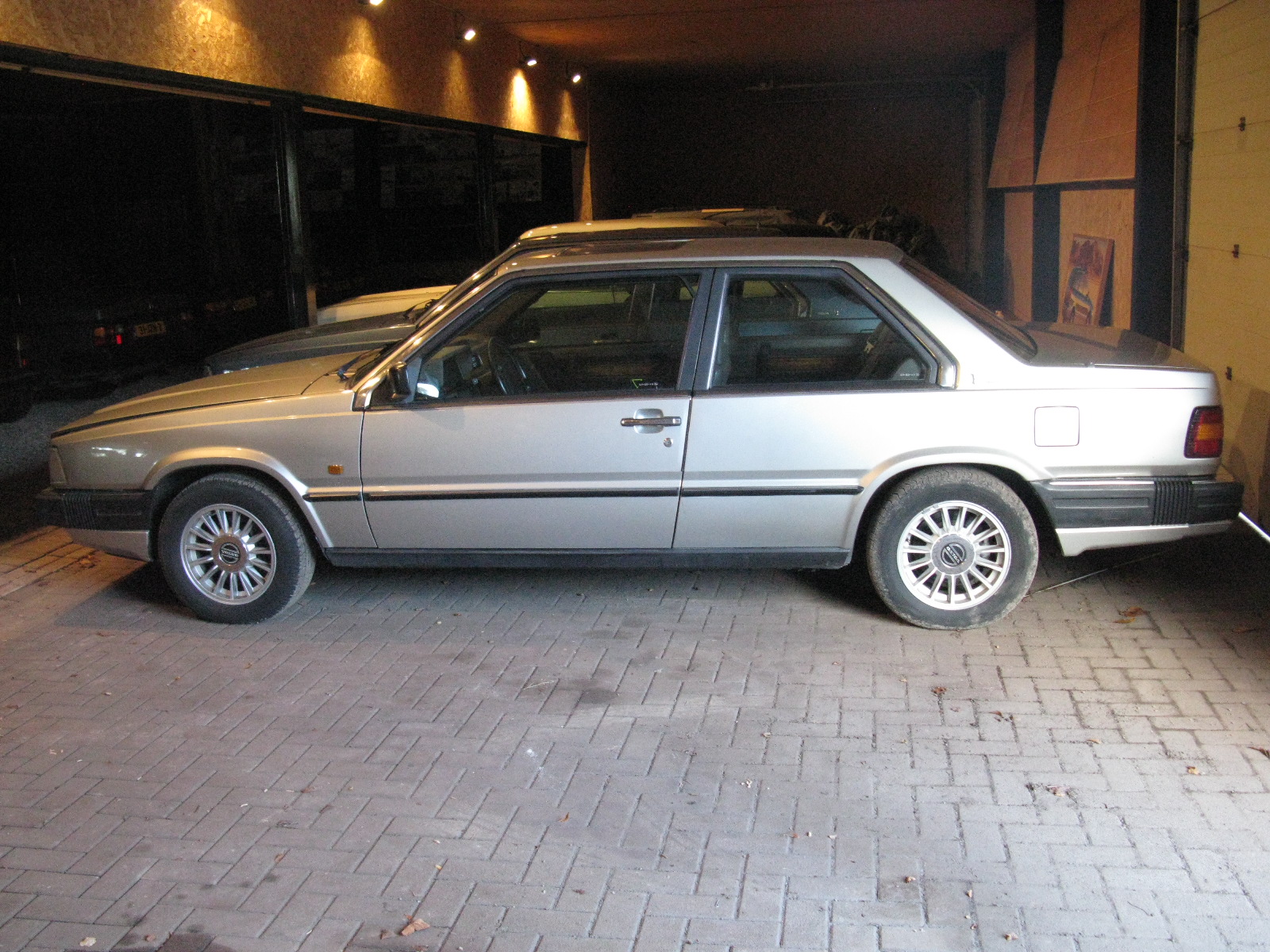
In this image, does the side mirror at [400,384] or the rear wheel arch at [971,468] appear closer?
the rear wheel arch at [971,468]

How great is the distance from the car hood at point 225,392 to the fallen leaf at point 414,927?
2885 millimetres

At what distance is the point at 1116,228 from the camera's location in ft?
35.0

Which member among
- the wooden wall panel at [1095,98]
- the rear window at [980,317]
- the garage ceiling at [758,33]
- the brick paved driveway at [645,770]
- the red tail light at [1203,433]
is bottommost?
the brick paved driveway at [645,770]

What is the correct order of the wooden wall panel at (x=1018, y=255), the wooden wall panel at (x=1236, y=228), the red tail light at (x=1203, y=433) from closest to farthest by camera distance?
the red tail light at (x=1203, y=433)
the wooden wall panel at (x=1236, y=228)
the wooden wall panel at (x=1018, y=255)

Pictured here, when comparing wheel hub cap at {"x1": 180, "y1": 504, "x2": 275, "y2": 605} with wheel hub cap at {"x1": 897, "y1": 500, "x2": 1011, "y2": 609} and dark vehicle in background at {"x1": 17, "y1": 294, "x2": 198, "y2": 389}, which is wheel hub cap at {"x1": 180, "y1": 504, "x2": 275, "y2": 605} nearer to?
wheel hub cap at {"x1": 897, "y1": 500, "x2": 1011, "y2": 609}

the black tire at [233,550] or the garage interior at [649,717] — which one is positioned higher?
the black tire at [233,550]

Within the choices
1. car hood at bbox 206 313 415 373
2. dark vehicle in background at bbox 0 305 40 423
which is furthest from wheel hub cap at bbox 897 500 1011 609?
dark vehicle in background at bbox 0 305 40 423

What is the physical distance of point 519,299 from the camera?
17.7 feet

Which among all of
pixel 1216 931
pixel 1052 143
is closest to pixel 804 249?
pixel 1216 931

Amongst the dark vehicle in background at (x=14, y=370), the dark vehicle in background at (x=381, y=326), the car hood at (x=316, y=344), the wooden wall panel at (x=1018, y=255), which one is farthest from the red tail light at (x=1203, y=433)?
the wooden wall panel at (x=1018, y=255)

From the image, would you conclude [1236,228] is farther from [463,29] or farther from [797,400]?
[463,29]

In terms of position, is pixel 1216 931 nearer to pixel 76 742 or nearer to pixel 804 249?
pixel 804 249

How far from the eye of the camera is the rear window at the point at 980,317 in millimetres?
5184

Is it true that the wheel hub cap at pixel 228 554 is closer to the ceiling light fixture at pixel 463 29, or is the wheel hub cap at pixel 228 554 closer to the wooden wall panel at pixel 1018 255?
the ceiling light fixture at pixel 463 29
